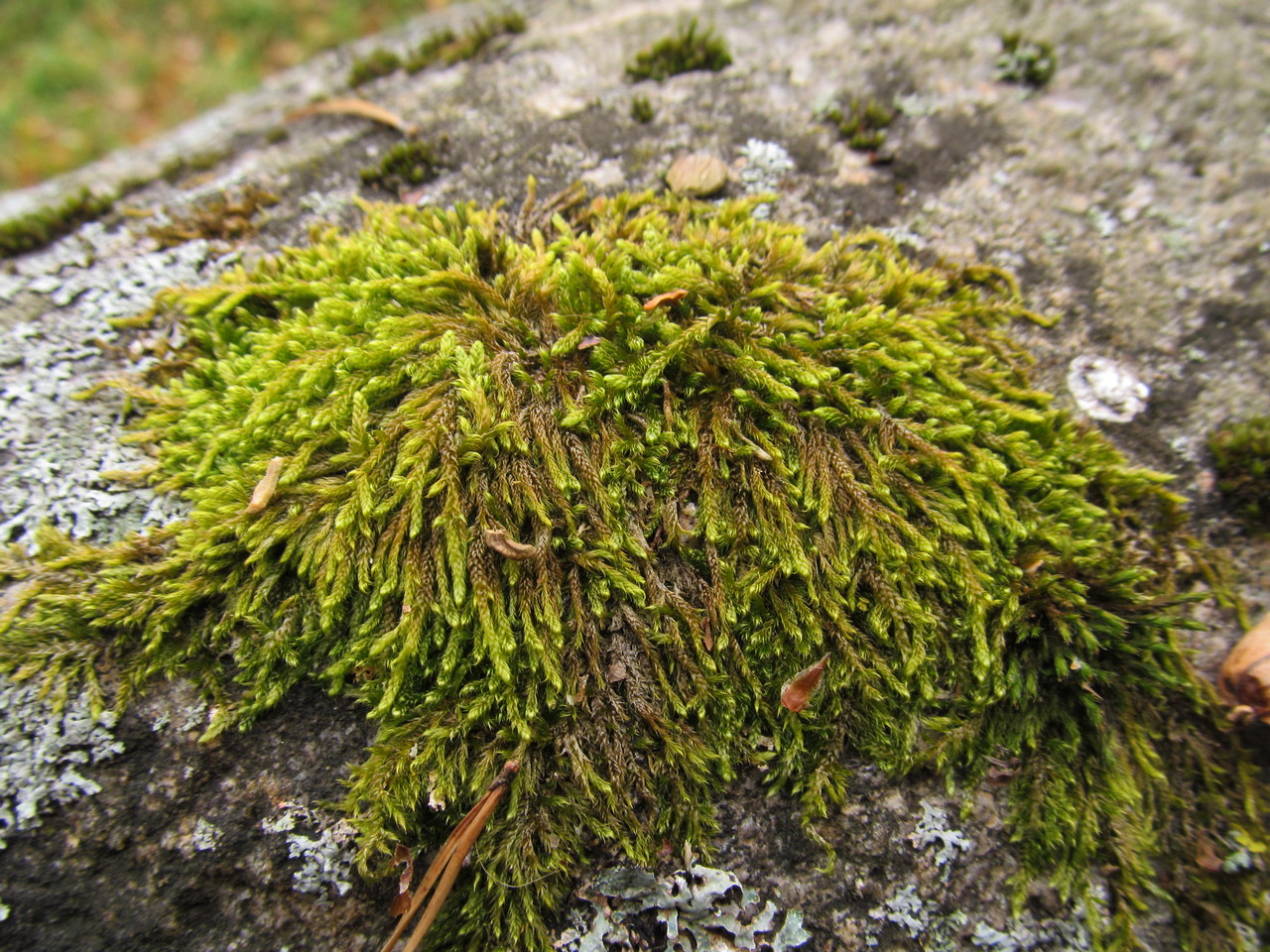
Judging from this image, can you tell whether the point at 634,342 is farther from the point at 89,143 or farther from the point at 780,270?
the point at 89,143

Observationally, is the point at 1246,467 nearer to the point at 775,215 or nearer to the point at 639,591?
the point at 775,215

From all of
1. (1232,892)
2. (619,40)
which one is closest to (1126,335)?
(1232,892)

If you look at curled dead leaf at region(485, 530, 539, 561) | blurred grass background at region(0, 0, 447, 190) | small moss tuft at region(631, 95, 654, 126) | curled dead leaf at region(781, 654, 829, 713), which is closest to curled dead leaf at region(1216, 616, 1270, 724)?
curled dead leaf at region(781, 654, 829, 713)

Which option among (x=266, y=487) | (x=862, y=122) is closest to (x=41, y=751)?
(x=266, y=487)

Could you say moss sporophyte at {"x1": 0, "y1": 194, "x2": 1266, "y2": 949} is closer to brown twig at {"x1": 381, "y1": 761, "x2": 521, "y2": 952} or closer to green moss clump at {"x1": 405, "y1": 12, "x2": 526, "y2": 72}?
brown twig at {"x1": 381, "y1": 761, "x2": 521, "y2": 952}

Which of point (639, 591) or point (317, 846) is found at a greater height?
point (639, 591)

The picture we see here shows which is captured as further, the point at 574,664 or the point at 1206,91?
the point at 1206,91

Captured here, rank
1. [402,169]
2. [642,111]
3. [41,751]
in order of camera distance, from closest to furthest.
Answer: [41,751] → [402,169] → [642,111]
